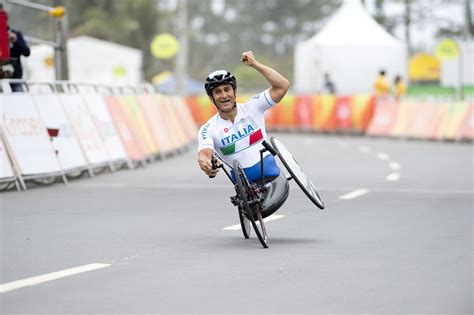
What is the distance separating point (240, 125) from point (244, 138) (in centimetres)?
12

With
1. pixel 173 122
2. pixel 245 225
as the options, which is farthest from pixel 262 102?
pixel 173 122

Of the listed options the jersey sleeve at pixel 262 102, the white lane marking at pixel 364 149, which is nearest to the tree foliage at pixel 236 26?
the white lane marking at pixel 364 149

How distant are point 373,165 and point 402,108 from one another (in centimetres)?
1384

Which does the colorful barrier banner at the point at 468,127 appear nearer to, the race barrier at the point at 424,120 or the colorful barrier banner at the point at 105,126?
the race barrier at the point at 424,120

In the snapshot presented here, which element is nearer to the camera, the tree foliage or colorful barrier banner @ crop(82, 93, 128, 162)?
colorful barrier banner @ crop(82, 93, 128, 162)

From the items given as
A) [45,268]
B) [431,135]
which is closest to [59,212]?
[45,268]

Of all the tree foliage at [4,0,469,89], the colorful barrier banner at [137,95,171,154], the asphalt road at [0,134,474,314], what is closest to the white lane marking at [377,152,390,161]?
the colorful barrier banner at [137,95,171,154]

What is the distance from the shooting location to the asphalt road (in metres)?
7.68

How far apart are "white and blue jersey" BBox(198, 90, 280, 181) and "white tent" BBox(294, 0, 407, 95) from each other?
1669 inches

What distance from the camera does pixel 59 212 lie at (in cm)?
1414

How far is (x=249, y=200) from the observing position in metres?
10.6

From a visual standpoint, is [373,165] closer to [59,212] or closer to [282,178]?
[59,212]

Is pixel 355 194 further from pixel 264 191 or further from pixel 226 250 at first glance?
pixel 226 250

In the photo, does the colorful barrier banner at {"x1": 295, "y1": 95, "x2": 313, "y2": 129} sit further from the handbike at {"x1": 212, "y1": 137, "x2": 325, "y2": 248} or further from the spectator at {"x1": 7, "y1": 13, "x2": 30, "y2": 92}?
the handbike at {"x1": 212, "y1": 137, "x2": 325, "y2": 248}
